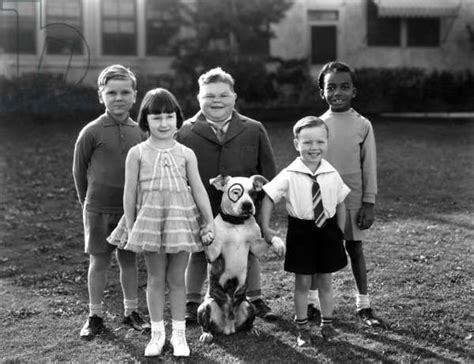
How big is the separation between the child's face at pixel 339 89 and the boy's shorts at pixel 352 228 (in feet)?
2.77

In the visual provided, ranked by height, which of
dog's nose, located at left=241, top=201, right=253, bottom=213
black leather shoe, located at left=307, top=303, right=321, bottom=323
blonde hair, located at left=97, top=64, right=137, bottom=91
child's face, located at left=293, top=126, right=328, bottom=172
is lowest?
black leather shoe, located at left=307, top=303, right=321, bottom=323

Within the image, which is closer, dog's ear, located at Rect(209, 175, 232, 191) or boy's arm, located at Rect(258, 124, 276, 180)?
dog's ear, located at Rect(209, 175, 232, 191)

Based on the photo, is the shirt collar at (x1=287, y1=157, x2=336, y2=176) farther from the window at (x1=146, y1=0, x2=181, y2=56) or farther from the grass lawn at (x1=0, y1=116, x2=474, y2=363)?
the window at (x1=146, y1=0, x2=181, y2=56)

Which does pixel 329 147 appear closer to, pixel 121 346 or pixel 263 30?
pixel 121 346

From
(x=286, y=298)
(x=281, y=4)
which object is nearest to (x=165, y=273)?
(x=286, y=298)

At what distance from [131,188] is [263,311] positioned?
5.41 feet

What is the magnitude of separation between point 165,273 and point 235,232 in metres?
0.59

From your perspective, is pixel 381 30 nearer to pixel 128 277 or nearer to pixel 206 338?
pixel 128 277

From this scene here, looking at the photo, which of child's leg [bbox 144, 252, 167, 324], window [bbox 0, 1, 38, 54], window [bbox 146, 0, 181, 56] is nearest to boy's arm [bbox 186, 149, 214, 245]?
child's leg [bbox 144, 252, 167, 324]

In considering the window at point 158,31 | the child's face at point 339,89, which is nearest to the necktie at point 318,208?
the child's face at point 339,89

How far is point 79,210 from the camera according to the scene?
9547 millimetres

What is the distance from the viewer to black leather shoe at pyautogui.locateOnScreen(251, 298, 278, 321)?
501 cm

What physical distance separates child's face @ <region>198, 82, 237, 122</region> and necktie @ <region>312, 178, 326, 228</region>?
953 millimetres

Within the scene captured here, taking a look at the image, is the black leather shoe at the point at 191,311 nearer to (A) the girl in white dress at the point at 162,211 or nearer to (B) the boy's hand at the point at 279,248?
(A) the girl in white dress at the point at 162,211
